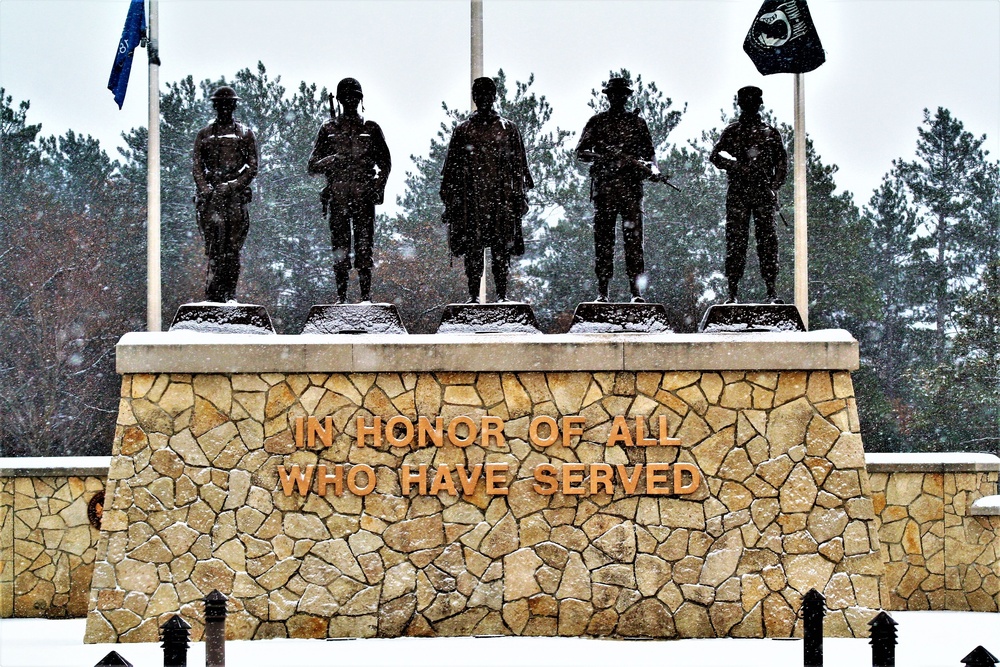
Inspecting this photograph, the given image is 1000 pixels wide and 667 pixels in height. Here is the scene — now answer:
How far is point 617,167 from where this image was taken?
9961mm

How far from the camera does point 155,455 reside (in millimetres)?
9344

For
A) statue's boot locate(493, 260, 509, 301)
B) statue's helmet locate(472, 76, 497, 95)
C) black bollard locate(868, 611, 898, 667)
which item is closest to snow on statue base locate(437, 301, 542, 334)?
statue's boot locate(493, 260, 509, 301)

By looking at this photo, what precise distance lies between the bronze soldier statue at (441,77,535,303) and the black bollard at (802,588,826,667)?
416 centimetres

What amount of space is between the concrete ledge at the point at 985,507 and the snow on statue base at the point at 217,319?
673 cm

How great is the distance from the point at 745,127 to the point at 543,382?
2.82 meters

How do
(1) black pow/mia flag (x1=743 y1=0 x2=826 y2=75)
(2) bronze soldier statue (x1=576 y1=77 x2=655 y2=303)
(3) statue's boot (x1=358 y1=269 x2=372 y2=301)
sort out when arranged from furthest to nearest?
1. (1) black pow/mia flag (x1=743 y1=0 x2=826 y2=75)
2. (3) statue's boot (x1=358 y1=269 x2=372 y2=301)
3. (2) bronze soldier statue (x1=576 y1=77 x2=655 y2=303)

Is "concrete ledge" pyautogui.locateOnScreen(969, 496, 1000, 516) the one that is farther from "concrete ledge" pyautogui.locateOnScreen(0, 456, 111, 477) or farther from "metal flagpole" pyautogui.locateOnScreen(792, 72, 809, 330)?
"concrete ledge" pyautogui.locateOnScreen(0, 456, 111, 477)

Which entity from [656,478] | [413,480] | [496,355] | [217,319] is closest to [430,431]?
[413,480]

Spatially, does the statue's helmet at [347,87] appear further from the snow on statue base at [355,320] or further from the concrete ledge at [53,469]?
the concrete ledge at [53,469]

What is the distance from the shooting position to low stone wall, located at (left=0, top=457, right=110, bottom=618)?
11.2m

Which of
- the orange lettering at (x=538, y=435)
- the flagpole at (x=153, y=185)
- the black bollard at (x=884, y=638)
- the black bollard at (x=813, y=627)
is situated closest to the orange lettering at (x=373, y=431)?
the orange lettering at (x=538, y=435)

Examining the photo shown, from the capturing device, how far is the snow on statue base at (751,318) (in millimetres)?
9812

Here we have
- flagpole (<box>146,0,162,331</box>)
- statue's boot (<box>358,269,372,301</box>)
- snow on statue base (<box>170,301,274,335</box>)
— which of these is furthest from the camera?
flagpole (<box>146,0,162,331</box>)

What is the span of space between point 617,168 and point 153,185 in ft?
14.8
